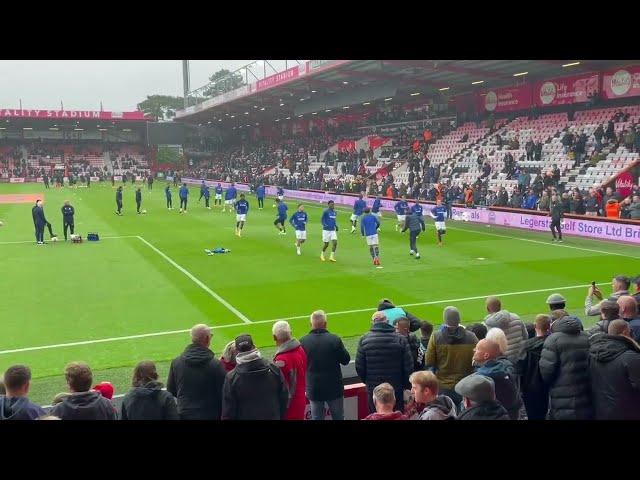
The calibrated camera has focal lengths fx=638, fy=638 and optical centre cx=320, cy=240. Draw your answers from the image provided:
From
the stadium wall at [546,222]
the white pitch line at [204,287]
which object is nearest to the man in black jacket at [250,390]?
the white pitch line at [204,287]

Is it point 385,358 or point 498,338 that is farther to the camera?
point 385,358

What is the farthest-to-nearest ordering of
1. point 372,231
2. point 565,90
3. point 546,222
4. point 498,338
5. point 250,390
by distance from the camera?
point 565,90 → point 546,222 → point 372,231 → point 498,338 → point 250,390

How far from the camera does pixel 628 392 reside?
611 cm

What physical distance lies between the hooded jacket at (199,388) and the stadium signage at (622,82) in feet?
118

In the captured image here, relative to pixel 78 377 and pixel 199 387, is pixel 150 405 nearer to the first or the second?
pixel 78 377

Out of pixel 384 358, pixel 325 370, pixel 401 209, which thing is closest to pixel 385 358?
pixel 384 358

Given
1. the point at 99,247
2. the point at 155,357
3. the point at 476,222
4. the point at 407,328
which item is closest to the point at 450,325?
the point at 407,328

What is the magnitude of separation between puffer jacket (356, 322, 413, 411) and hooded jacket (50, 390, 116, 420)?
3.11 meters

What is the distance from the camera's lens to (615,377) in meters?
6.18

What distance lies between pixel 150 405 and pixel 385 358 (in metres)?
2.88

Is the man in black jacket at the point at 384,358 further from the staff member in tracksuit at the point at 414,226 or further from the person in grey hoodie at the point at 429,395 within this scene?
the staff member in tracksuit at the point at 414,226

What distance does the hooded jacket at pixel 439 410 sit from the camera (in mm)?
5176
